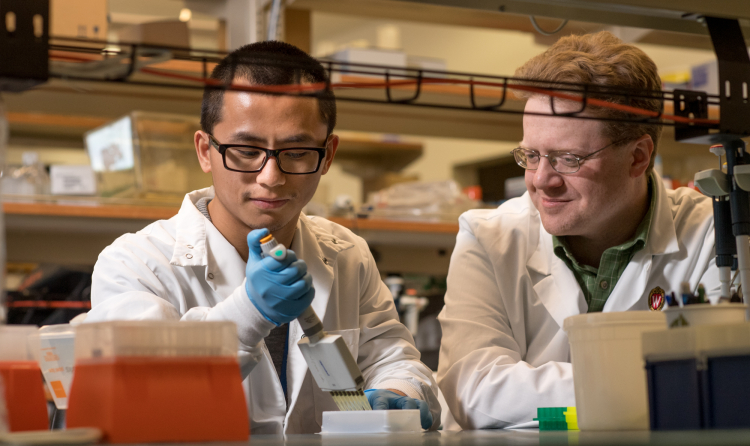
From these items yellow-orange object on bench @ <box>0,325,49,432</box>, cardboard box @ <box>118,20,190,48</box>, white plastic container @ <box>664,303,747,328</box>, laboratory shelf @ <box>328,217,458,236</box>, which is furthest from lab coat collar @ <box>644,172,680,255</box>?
laboratory shelf @ <box>328,217,458,236</box>

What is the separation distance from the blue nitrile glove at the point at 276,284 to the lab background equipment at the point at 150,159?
6.17 ft

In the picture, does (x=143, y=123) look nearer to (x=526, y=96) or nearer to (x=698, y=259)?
(x=526, y=96)

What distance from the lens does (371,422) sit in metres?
1.04

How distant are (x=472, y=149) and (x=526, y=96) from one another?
15.6 ft

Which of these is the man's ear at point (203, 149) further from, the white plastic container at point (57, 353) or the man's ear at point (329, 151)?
the white plastic container at point (57, 353)

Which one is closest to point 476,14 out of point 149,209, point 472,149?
point 149,209

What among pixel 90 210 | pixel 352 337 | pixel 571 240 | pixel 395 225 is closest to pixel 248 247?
pixel 352 337

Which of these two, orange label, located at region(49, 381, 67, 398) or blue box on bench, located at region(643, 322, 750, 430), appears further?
orange label, located at region(49, 381, 67, 398)

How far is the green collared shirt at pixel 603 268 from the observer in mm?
1660

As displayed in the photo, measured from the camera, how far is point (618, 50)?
5.44 ft

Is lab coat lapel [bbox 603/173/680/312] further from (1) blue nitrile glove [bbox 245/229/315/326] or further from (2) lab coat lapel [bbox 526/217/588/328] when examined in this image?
(1) blue nitrile glove [bbox 245/229/315/326]

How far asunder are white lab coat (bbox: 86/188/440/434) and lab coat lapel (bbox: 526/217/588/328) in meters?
0.31

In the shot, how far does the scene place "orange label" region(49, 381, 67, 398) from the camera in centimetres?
124

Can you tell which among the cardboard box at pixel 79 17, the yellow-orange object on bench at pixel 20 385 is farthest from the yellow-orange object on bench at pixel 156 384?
the cardboard box at pixel 79 17
